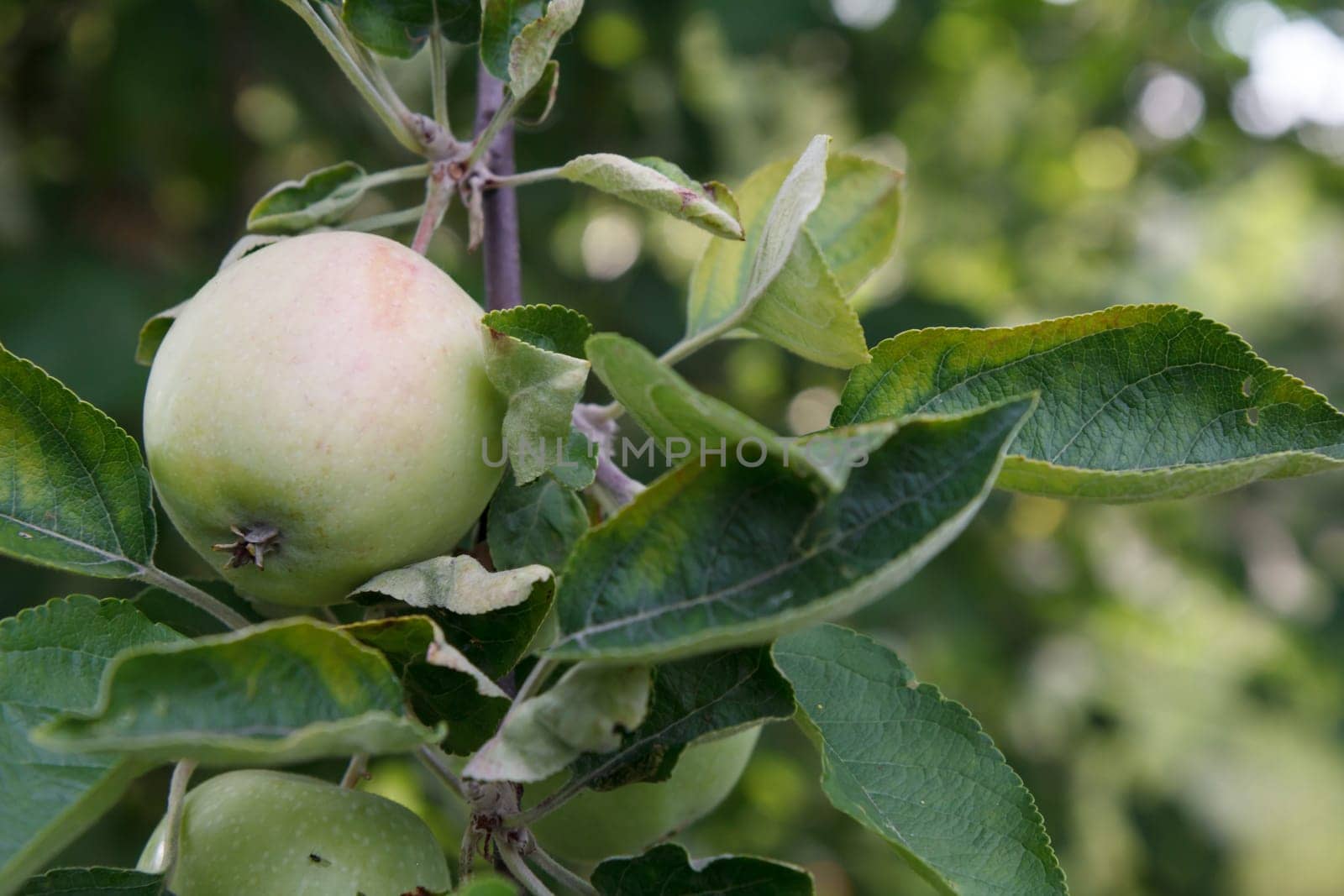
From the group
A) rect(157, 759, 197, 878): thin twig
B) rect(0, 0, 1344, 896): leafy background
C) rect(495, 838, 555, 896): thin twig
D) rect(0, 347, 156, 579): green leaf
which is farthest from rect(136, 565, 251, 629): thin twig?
rect(0, 0, 1344, 896): leafy background

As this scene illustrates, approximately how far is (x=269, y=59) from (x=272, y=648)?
2035 millimetres

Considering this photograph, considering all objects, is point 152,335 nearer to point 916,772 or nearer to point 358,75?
point 358,75

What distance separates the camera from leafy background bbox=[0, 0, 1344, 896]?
229 cm

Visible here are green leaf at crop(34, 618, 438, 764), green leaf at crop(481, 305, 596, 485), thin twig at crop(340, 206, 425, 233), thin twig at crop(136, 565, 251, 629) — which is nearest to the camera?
green leaf at crop(34, 618, 438, 764)

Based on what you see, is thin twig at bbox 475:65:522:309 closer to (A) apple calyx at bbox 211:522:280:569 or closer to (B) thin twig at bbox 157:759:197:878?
(A) apple calyx at bbox 211:522:280:569

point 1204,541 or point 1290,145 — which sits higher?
point 1290,145

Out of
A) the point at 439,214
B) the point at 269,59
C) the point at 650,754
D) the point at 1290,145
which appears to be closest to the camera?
the point at 650,754

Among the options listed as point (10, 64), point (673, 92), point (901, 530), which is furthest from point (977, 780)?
point (10, 64)

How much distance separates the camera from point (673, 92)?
255cm

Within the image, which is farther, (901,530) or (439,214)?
(439,214)

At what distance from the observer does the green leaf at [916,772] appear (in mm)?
815

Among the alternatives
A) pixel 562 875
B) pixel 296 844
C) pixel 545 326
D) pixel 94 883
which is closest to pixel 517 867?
pixel 562 875

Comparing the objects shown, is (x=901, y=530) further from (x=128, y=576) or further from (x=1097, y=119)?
(x=1097, y=119)

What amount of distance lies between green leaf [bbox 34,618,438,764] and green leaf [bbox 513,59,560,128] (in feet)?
1.68
